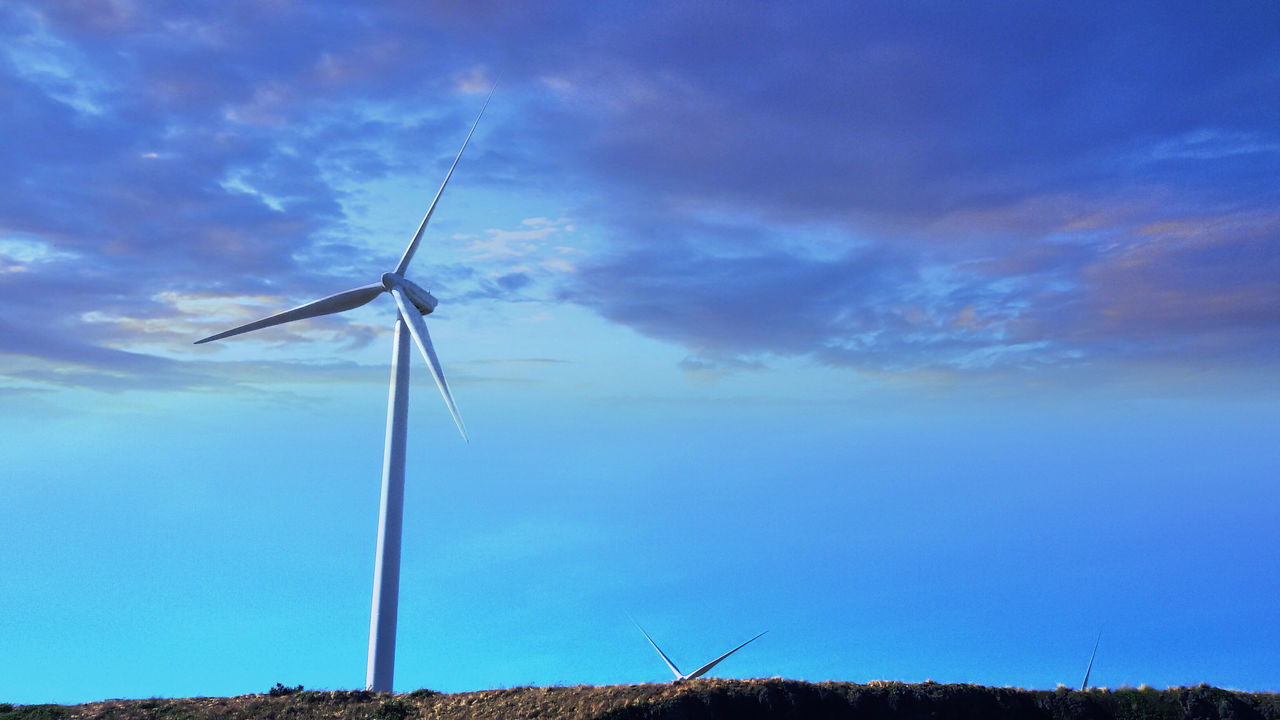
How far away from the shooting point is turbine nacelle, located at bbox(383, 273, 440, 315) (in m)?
56.2

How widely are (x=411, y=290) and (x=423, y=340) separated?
5.93 metres

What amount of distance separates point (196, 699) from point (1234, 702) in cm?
5654

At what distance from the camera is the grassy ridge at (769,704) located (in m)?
47.1

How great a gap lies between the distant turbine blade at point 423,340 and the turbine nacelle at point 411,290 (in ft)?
1.05

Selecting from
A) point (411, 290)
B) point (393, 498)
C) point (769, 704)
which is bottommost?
point (769, 704)

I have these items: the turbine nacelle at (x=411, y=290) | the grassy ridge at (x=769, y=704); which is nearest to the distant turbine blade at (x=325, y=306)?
the turbine nacelle at (x=411, y=290)

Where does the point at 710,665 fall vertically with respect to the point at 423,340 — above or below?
below

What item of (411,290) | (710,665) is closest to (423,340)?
(411,290)

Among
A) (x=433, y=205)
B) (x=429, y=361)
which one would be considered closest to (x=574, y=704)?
(x=429, y=361)

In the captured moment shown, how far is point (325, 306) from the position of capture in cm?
5831

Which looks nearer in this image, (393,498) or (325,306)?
(393,498)

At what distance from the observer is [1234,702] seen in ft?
160

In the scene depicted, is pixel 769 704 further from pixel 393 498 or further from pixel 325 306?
pixel 325 306

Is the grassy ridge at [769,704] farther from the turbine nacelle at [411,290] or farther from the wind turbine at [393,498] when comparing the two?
the turbine nacelle at [411,290]
